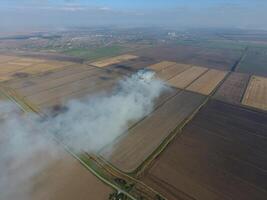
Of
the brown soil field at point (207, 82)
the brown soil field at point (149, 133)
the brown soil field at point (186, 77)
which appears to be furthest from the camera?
the brown soil field at point (186, 77)

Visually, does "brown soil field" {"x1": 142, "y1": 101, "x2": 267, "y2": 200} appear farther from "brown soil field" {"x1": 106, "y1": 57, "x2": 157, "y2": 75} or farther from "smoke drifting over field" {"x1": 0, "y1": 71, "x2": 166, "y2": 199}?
"brown soil field" {"x1": 106, "y1": 57, "x2": 157, "y2": 75}

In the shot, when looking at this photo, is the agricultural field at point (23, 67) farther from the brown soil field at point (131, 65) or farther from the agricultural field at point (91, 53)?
the brown soil field at point (131, 65)

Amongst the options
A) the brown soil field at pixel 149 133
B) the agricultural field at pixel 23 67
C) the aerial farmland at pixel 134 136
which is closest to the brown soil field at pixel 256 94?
the aerial farmland at pixel 134 136

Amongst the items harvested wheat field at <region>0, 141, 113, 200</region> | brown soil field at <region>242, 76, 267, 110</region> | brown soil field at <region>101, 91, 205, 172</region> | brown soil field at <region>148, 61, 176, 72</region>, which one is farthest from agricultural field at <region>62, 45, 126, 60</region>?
harvested wheat field at <region>0, 141, 113, 200</region>

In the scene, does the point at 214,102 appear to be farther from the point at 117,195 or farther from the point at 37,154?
the point at 37,154

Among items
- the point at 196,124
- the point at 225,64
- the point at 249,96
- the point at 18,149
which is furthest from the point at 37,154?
the point at 225,64

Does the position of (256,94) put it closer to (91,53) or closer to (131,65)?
(131,65)
